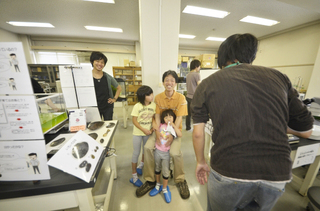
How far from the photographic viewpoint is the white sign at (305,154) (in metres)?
0.99

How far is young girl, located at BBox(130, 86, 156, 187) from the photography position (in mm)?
1288

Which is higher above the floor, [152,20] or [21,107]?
[152,20]

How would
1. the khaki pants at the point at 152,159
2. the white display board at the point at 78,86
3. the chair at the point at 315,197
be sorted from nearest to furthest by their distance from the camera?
the chair at the point at 315,197 < the white display board at the point at 78,86 < the khaki pants at the point at 152,159

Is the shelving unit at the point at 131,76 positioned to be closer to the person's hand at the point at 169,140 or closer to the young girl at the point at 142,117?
the young girl at the point at 142,117

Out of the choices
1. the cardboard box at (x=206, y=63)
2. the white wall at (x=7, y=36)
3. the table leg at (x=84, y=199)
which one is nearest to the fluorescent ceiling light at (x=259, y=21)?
the cardboard box at (x=206, y=63)

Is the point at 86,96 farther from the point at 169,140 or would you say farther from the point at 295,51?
the point at 295,51

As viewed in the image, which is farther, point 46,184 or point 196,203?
point 196,203

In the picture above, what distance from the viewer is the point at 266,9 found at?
2.81 m

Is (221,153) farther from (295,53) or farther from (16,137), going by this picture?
(295,53)

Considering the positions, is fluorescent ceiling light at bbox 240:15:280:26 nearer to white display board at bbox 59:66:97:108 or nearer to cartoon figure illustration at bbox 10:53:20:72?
white display board at bbox 59:66:97:108

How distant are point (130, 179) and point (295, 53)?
6.46m

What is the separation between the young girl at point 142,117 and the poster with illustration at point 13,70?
0.85m

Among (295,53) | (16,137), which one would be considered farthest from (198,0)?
(295,53)

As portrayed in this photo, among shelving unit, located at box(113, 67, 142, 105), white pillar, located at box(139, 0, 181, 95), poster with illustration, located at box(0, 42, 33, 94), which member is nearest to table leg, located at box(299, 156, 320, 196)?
white pillar, located at box(139, 0, 181, 95)
